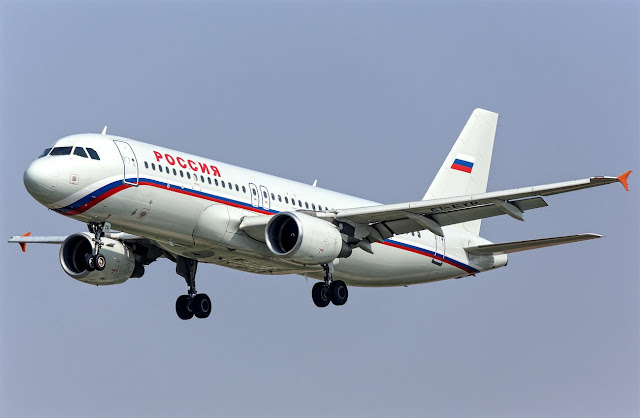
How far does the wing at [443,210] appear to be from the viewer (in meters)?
40.0

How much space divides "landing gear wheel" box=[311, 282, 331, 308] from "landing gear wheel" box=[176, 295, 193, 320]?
575 cm

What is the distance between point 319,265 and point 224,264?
373 centimetres

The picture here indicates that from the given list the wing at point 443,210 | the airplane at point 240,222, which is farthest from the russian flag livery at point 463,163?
the wing at point 443,210

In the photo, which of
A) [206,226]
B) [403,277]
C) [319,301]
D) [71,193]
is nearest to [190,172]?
[206,226]

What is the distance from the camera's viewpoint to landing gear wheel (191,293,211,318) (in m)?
48.9

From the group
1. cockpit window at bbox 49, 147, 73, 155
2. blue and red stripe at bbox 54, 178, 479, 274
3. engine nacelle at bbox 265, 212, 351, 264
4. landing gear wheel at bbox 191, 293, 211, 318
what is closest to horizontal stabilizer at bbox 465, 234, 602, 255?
engine nacelle at bbox 265, 212, 351, 264

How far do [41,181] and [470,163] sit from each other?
23881mm

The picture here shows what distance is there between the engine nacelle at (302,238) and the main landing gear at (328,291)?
1862mm

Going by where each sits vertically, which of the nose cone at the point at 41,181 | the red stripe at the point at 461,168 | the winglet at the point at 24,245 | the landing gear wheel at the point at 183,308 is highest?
the red stripe at the point at 461,168

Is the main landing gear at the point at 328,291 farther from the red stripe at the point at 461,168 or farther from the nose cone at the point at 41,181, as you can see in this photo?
the red stripe at the point at 461,168

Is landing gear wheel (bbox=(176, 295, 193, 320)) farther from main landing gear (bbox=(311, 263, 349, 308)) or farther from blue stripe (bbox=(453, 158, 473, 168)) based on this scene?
blue stripe (bbox=(453, 158, 473, 168))

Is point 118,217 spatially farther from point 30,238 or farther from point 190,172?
point 30,238

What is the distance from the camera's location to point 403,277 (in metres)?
49.8

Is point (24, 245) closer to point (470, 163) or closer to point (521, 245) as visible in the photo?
point (470, 163)
